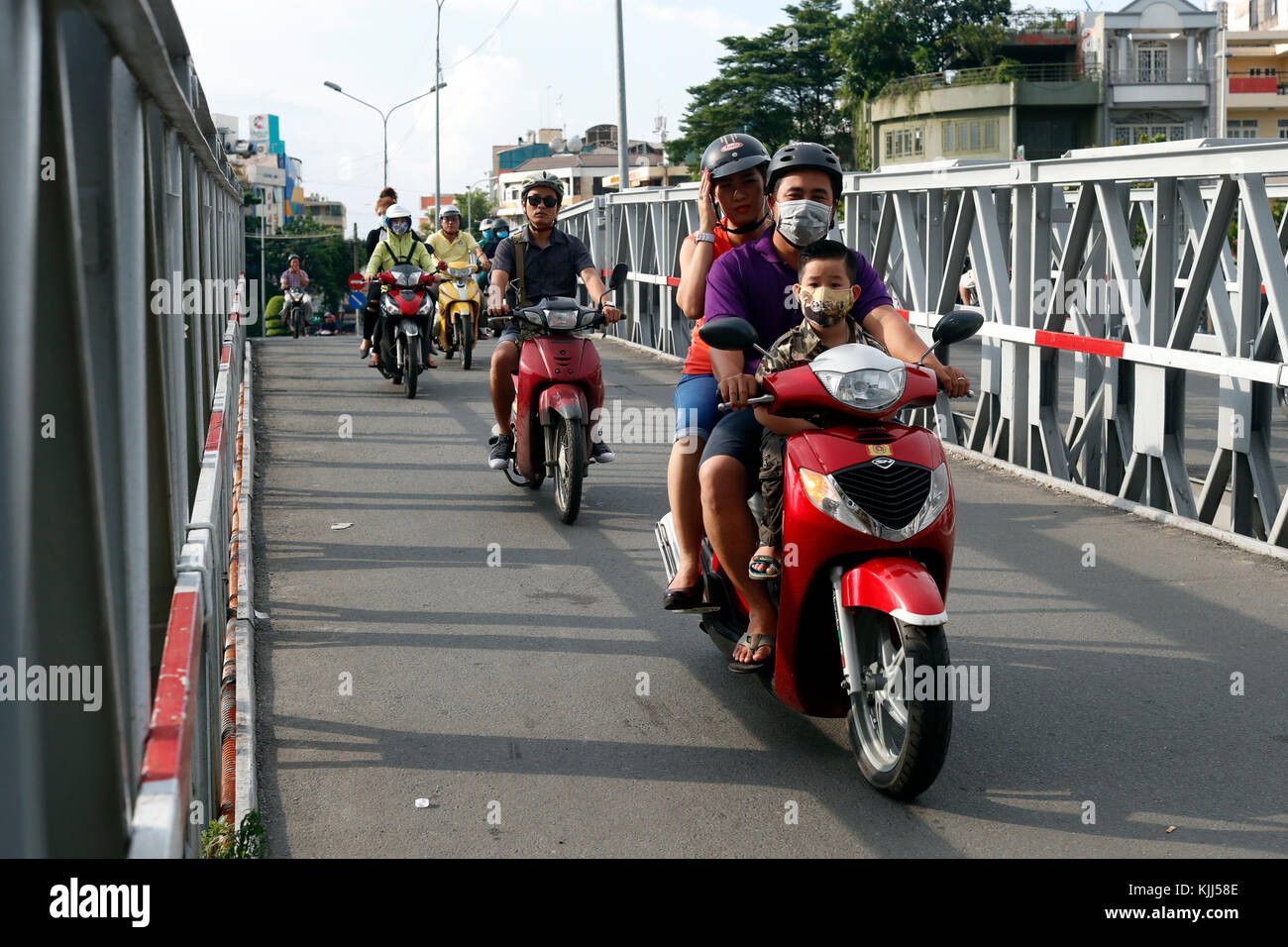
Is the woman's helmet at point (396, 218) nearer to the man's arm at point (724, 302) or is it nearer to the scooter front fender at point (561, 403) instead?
the scooter front fender at point (561, 403)

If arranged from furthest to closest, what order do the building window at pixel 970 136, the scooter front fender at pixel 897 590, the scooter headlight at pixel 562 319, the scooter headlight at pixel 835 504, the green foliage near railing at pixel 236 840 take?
the building window at pixel 970 136
the scooter headlight at pixel 562 319
the scooter headlight at pixel 835 504
the scooter front fender at pixel 897 590
the green foliage near railing at pixel 236 840

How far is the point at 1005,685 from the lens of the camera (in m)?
5.41

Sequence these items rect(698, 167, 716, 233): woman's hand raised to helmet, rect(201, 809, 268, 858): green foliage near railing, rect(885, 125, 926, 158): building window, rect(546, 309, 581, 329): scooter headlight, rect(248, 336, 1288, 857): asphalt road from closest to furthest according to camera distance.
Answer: rect(201, 809, 268, 858): green foliage near railing, rect(248, 336, 1288, 857): asphalt road, rect(698, 167, 716, 233): woman's hand raised to helmet, rect(546, 309, 581, 329): scooter headlight, rect(885, 125, 926, 158): building window

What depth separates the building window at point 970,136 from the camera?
74.6 m

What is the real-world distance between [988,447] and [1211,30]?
76.9 meters

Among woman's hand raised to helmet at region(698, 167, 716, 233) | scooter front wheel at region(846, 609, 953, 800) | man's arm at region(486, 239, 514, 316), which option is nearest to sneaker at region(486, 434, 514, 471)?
man's arm at region(486, 239, 514, 316)

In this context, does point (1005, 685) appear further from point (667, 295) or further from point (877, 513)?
point (667, 295)

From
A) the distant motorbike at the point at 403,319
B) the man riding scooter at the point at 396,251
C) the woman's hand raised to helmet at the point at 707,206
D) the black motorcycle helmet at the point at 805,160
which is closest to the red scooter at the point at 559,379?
the woman's hand raised to helmet at the point at 707,206

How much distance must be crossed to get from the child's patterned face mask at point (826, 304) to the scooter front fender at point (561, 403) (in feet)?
12.2

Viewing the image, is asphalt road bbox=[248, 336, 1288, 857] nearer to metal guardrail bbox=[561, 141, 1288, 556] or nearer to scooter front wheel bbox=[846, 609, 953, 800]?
scooter front wheel bbox=[846, 609, 953, 800]

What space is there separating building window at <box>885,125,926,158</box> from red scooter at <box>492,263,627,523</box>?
229ft

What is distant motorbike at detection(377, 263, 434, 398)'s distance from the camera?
1431 cm

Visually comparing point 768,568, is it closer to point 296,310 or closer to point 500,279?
point 500,279

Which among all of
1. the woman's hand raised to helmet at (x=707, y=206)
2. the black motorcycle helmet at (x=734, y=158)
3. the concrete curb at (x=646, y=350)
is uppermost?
the black motorcycle helmet at (x=734, y=158)
